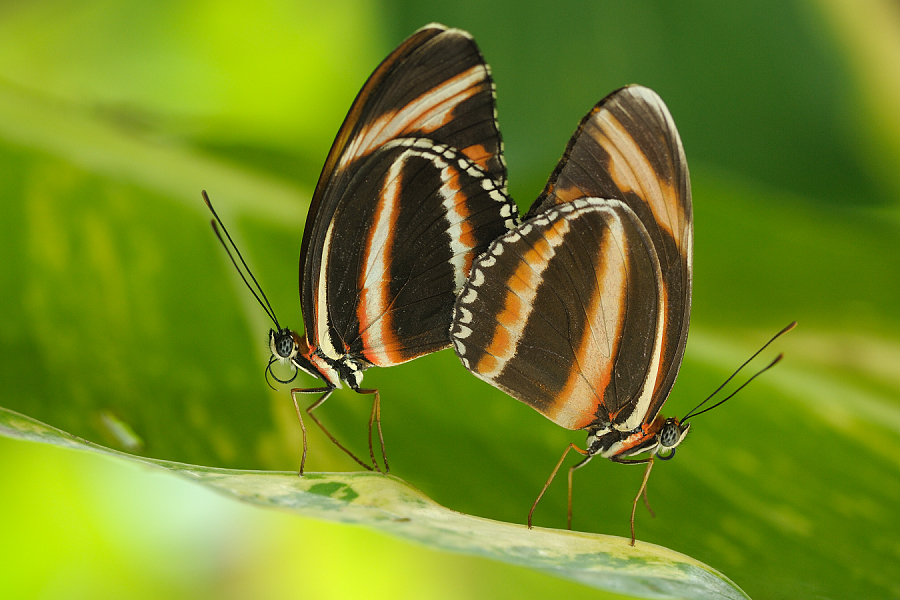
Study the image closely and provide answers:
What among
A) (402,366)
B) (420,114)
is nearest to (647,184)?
(420,114)

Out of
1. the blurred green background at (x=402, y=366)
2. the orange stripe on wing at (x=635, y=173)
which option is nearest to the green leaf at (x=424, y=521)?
the blurred green background at (x=402, y=366)

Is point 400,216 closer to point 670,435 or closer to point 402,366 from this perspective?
point 402,366

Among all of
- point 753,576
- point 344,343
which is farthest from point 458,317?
point 753,576

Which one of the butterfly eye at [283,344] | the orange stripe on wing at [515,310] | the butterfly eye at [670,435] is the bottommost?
the butterfly eye at [670,435]

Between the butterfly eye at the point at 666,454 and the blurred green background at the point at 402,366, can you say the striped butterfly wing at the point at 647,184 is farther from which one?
the blurred green background at the point at 402,366

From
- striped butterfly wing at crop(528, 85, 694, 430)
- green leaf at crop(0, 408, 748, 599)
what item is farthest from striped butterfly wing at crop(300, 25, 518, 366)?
green leaf at crop(0, 408, 748, 599)

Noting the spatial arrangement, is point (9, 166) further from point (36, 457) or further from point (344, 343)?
point (344, 343)
